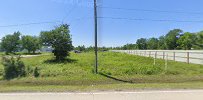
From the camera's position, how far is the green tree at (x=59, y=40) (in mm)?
22938

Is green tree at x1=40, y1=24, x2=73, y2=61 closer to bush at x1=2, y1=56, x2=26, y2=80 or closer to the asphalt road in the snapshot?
bush at x1=2, y1=56, x2=26, y2=80

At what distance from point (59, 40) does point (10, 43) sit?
70282mm

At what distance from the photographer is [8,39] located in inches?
3438

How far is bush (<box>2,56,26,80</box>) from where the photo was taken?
1593cm

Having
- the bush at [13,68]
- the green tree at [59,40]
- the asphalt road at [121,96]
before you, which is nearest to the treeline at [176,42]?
the green tree at [59,40]

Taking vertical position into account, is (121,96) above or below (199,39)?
below

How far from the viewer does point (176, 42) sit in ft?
366

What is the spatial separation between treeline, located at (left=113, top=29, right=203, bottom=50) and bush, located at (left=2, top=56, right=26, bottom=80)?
78.0 metres

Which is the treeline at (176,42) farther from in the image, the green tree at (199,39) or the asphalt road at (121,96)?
the asphalt road at (121,96)

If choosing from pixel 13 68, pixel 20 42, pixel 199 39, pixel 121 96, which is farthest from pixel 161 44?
pixel 121 96

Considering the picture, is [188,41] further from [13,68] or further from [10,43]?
[13,68]

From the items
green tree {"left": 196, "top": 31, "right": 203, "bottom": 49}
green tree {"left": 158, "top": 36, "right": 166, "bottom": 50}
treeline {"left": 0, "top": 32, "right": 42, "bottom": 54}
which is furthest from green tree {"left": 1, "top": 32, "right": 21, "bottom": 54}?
green tree {"left": 158, "top": 36, "right": 166, "bottom": 50}

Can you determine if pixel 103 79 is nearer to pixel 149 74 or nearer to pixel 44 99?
pixel 149 74

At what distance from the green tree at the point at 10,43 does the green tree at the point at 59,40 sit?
6228 centimetres
